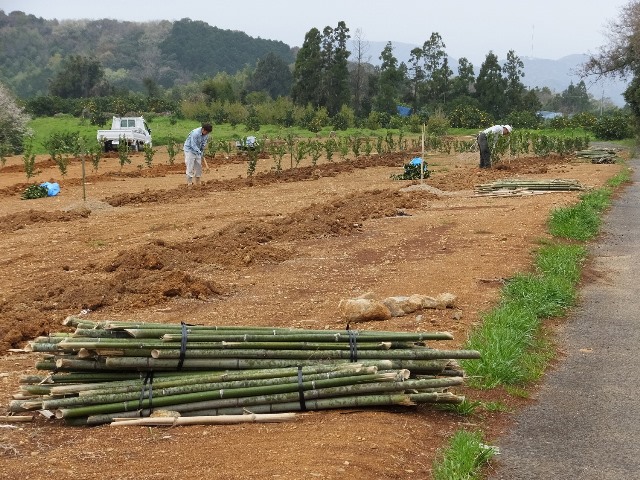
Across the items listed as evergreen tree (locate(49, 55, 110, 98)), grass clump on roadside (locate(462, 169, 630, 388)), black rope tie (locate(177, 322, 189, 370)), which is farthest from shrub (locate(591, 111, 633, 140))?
Answer: black rope tie (locate(177, 322, 189, 370))

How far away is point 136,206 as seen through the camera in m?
18.3

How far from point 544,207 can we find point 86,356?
12494mm

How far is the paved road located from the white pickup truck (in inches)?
1146

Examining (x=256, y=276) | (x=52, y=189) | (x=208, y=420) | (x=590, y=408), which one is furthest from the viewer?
(x=52, y=189)

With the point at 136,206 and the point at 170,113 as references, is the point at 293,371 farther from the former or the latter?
the point at 170,113

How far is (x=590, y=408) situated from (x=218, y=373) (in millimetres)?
2619

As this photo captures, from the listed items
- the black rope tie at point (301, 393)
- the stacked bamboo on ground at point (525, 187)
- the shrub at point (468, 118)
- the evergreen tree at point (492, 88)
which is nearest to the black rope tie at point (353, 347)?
the black rope tie at point (301, 393)

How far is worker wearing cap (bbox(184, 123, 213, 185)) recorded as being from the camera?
62.7ft

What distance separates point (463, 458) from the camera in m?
4.87

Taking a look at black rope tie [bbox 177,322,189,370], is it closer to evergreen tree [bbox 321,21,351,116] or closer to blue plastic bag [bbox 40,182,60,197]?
blue plastic bag [bbox 40,182,60,197]

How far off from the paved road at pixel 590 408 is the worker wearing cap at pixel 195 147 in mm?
11047

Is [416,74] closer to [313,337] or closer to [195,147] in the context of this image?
[195,147]

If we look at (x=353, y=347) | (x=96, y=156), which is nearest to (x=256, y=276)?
(x=353, y=347)

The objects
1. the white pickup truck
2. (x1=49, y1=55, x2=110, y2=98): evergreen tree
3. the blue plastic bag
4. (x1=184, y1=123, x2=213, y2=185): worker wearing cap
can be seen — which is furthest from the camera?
(x1=49, y1=55, x2=110, y2=98): evergreen tree
